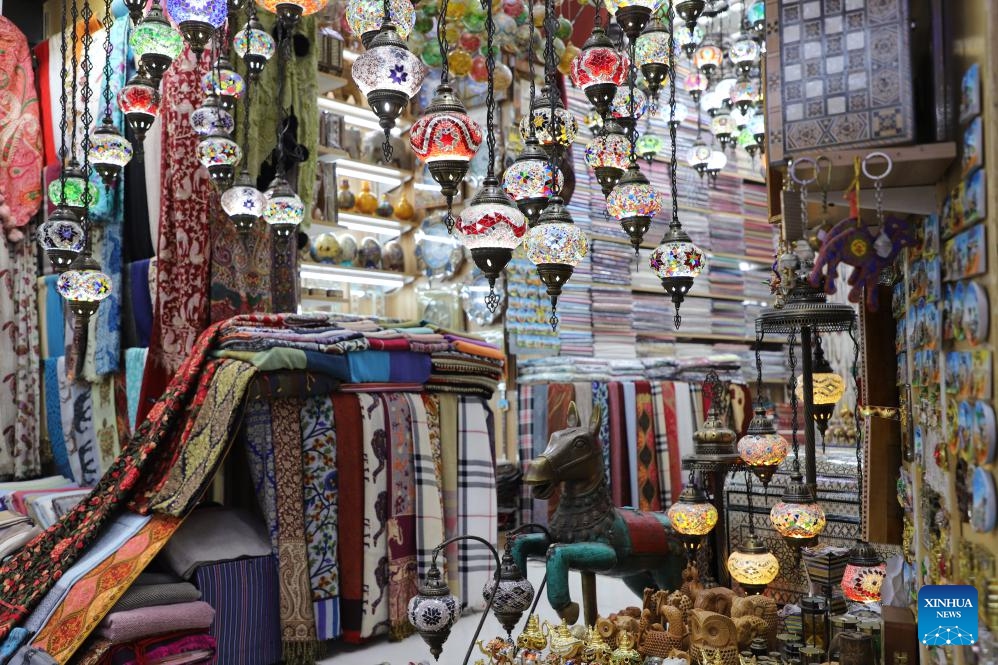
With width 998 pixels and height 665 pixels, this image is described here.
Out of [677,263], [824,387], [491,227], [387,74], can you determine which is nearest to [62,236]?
[387,74]

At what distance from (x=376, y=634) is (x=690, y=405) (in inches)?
113

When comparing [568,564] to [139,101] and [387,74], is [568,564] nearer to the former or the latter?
[387,74]

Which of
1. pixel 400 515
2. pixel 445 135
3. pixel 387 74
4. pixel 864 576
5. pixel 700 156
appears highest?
pixel 700 156

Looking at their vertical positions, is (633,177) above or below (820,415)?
above

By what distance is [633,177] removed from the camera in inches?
83.8

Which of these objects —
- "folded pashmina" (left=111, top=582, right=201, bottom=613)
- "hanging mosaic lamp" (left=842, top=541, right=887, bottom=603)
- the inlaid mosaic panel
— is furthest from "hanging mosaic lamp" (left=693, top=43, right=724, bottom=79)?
"folded pashmina" (left=111, top=582, right=201, bottom=613)

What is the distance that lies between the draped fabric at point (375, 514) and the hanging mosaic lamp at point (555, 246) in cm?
156

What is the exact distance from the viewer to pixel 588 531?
8.36ft

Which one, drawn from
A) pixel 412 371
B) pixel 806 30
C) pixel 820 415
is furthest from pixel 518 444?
pixel 806 30

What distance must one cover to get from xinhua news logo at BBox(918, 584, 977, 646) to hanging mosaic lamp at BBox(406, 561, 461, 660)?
3.32 ft

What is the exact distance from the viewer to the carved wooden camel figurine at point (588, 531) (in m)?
2.47

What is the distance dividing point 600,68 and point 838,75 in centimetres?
83

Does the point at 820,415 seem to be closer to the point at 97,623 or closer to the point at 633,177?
the point at 633,177

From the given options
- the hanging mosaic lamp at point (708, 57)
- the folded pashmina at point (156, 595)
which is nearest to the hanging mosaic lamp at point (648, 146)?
the hanging mosaic lamp at point (708, 57)
